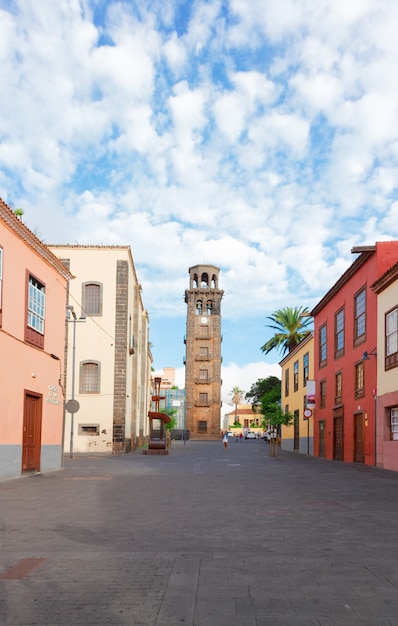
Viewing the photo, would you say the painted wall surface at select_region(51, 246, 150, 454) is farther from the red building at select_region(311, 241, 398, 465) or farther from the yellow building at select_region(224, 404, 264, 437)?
the yellow building at select_region(224, 404, 264, 437)

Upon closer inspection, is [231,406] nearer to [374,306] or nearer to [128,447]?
[128,447]

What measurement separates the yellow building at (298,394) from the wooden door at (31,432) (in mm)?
24411

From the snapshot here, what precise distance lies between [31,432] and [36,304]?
3957 millimetres

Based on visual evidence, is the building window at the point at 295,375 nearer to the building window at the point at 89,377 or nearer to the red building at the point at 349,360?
the red building at the point at 349,360

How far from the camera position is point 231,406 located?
572 feet

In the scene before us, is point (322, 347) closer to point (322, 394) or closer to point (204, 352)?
point (322, 394)

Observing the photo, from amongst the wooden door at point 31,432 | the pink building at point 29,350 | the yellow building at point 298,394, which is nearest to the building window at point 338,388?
the yellow building at point 298,394

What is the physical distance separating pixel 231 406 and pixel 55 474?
15675 centimetres

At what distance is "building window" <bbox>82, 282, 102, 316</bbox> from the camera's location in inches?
1459

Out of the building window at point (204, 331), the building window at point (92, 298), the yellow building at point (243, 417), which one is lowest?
the yellow building at point (243, 417)

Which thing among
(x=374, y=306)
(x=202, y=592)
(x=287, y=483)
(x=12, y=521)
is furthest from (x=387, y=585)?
(x=374, y=306)

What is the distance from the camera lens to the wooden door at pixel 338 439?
32.6 metres

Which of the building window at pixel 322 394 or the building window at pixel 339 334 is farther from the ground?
the building window at pixel 339 334

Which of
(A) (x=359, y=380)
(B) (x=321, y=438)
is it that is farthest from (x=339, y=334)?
(B) (x=321, y=438)
